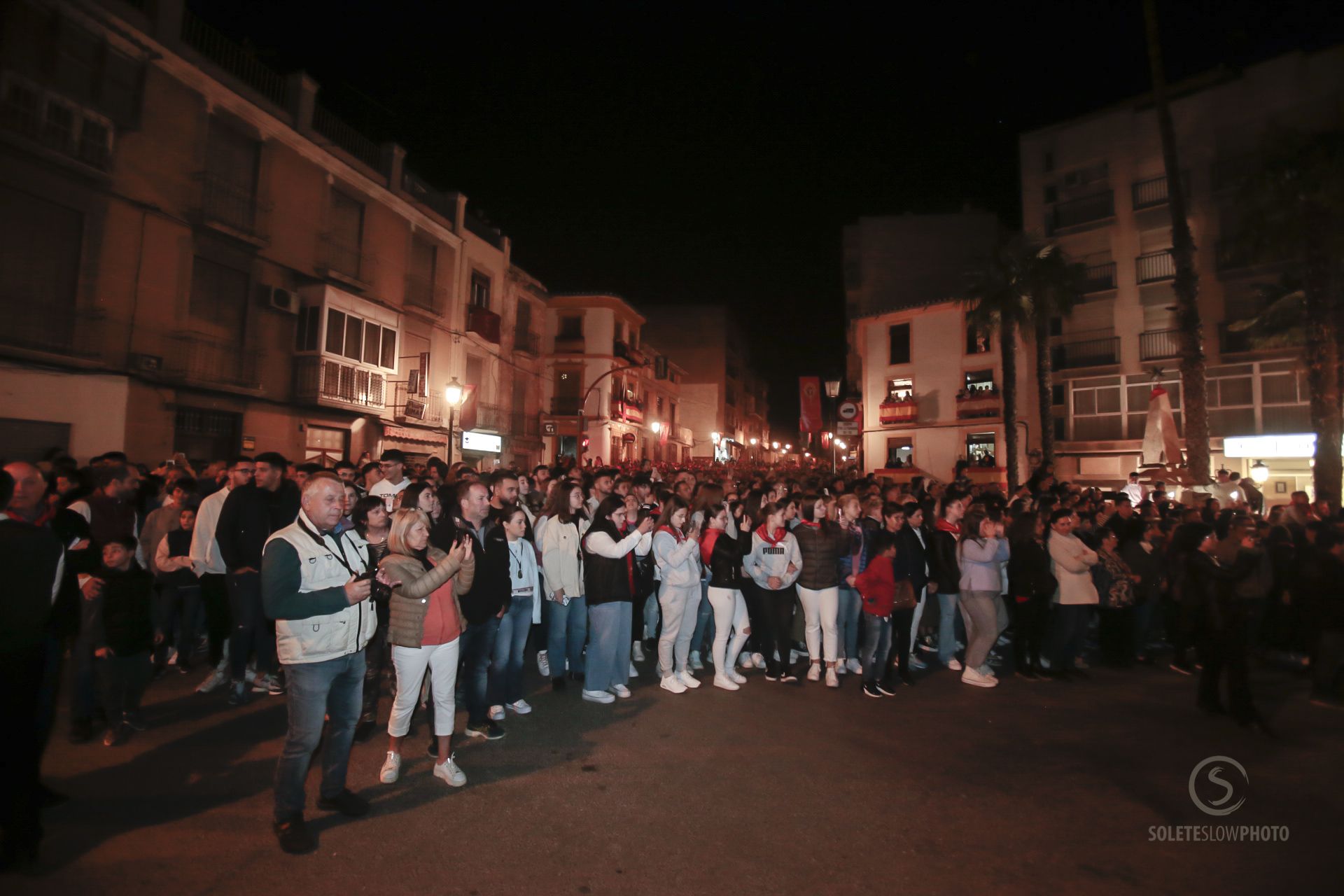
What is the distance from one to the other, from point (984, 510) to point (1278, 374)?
26.9 m

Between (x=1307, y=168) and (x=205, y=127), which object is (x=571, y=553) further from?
(x=1307, y=168)

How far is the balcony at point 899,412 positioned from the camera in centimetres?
3403

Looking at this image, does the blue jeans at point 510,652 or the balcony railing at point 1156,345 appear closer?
the blue jeans at point 510,652

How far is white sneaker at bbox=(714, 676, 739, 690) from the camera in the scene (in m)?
6.82

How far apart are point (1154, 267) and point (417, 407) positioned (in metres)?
31.4

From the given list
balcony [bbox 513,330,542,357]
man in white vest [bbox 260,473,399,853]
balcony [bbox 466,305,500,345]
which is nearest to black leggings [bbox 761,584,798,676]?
man in white vest [bbox 260,473,399,853]

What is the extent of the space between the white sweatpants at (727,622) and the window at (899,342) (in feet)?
101

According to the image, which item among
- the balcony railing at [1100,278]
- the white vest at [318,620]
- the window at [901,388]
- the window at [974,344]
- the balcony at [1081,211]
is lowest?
the white vest at [318,620]

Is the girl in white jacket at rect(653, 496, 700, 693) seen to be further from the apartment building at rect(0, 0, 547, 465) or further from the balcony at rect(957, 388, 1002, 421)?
the balcony at rect(957, 388, 1002, 421)

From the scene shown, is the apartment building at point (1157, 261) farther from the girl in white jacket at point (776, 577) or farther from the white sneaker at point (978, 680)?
the girl in white jacket at point (776, 577)

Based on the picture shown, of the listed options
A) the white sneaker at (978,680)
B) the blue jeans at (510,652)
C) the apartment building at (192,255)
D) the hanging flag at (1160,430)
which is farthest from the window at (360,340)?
the hanging flag at (1160,430)

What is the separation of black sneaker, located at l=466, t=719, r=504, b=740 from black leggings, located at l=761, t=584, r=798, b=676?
125 inches

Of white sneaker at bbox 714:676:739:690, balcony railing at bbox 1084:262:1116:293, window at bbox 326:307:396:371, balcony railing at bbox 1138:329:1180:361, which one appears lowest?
white sneaker at bbox 714:676:739:690

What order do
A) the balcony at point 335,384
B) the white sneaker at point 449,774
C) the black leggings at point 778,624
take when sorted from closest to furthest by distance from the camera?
the white sneaker at point 449,774 < the black leggings at point 778,624 < the balcony at point 335,384
